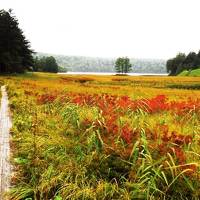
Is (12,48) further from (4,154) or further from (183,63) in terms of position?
(183,63)

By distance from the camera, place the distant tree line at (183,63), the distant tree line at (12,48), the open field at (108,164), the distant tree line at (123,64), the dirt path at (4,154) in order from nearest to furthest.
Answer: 1. the open field at (108,164)
2. the dirt path at (4,154)
3. the distant tree line at (12,48)
4. the distant tree line at (183,63)
5. the distant tree line at (123,64)

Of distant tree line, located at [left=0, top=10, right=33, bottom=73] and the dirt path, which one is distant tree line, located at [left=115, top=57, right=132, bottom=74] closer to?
distant tree line, located at [left=0, top=10, right=33, bottom=73]

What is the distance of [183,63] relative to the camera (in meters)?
141

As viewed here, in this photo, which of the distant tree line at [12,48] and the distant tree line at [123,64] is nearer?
the distant tree line at [12,48]

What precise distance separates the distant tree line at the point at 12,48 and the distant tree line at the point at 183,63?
228ft

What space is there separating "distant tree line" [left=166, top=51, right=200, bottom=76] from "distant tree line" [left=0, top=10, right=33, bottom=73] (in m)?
69.6

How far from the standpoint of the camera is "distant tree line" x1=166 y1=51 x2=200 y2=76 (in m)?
133

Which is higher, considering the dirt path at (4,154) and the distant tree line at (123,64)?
the dirt path at (4,154)

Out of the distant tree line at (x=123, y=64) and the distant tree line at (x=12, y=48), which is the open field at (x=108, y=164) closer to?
the distant tree line at (x=12, y=48)

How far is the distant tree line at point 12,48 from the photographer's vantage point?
6738 cm

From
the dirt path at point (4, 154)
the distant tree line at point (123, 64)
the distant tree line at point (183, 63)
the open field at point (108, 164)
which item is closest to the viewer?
the open field at point (108, 164)

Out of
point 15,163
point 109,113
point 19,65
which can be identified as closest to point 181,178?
point 15,163

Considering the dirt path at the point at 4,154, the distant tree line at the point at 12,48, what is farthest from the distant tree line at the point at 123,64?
the dirt path at the point at 4,154

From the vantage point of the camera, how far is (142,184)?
597 centimetres
